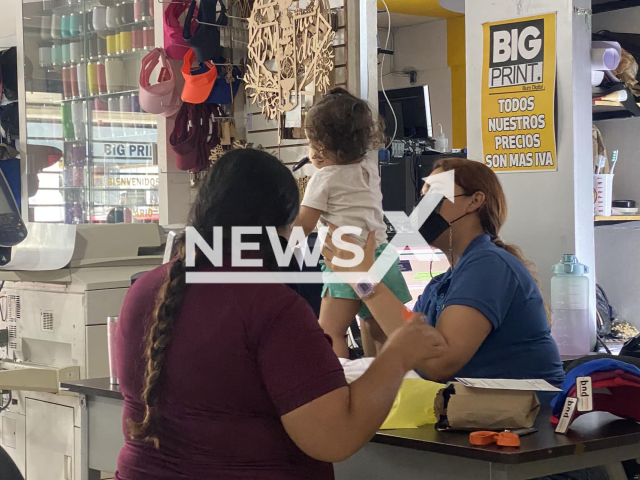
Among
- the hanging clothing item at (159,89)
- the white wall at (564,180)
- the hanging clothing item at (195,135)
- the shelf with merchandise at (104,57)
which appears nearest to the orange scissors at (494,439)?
the white wall at (564,180)

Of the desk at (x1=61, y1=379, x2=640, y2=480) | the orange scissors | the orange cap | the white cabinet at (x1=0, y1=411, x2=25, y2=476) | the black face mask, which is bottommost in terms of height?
the white cabinet at (x1=0, y1=411, x2=25, y2=476)

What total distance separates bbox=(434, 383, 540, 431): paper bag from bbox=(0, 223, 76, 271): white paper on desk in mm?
1765

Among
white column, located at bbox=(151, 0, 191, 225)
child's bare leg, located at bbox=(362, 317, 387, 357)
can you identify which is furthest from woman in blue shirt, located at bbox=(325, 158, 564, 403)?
white column, located at bbox=(151, 0, 191, 225)

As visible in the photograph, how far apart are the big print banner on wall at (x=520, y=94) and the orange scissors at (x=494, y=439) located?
169cm

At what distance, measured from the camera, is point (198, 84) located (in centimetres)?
479

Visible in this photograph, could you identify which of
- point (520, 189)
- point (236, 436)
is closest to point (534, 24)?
point (520, 189)

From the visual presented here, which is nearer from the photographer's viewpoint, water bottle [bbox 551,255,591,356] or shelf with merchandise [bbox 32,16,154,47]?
water bottle [bbox 551,255,591,356]

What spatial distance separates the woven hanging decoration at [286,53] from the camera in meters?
4.20

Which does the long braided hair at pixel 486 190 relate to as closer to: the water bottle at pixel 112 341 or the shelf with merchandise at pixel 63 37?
the water bottle at pixel 112 341

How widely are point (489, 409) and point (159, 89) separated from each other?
3722mm

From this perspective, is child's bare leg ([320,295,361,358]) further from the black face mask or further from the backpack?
the backpack

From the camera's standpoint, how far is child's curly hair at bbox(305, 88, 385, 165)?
3.28 metres

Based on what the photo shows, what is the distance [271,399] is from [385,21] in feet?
26.6

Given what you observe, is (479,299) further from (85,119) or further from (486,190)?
(85,119)
